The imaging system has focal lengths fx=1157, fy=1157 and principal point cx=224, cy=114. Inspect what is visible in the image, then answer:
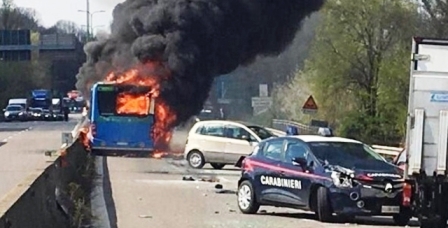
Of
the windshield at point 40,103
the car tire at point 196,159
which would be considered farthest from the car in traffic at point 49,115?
the car tire at point 196,159

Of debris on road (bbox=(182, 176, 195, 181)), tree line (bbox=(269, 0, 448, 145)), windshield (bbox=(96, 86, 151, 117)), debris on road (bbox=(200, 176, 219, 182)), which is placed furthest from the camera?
tree line (bbox=(269, 0, 448, 145))

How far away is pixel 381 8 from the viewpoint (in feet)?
175

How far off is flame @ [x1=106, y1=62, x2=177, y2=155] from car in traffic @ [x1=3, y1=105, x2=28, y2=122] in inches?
2295

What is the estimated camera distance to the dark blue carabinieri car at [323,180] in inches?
675

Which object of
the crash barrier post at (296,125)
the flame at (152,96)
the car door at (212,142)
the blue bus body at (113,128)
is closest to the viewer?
the car door at (212,142)

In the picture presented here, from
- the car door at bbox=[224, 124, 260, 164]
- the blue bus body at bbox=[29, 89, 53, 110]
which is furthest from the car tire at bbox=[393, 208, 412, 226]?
the blue bus body at bbox=[29, 89, 53, 110]

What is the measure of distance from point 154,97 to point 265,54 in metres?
4.59

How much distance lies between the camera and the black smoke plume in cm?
3659

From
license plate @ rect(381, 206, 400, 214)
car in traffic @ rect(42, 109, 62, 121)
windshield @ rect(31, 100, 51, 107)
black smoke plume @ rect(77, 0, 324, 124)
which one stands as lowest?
car in traffic @ rect(42, 109, 62, 121)

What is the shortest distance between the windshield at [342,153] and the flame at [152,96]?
61.0 ft

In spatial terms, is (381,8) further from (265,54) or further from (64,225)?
(64,225)

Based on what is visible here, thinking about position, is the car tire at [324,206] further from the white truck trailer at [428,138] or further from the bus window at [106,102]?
the bus window at [106,102]

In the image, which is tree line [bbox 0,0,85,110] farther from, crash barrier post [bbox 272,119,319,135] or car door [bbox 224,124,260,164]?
car door [bbox 224,124,260,164]

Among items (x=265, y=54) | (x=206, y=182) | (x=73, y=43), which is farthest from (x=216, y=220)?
(x=73, y=43)
